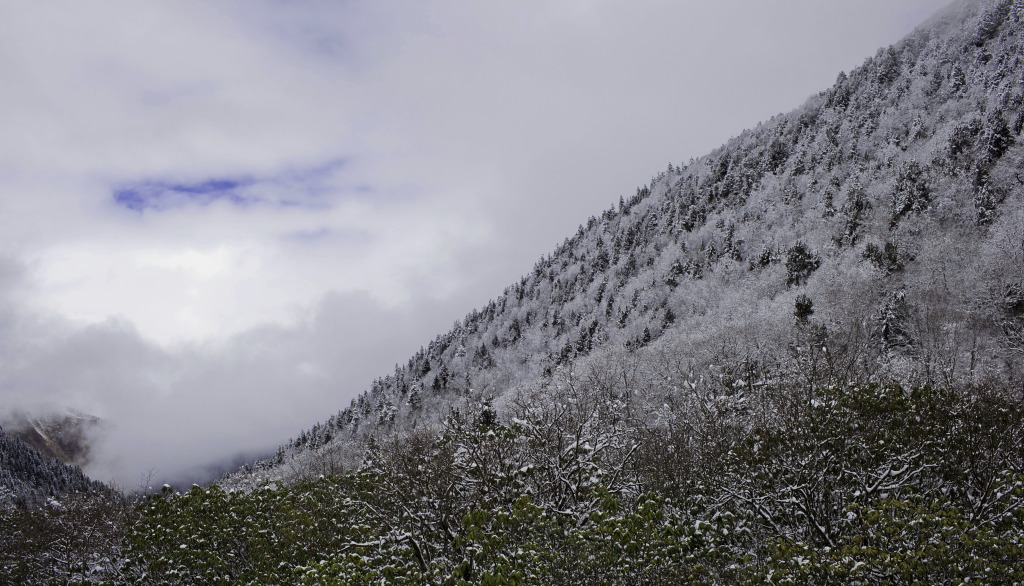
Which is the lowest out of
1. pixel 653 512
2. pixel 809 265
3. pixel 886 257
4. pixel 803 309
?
pixel 653 512

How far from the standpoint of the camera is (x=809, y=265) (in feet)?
221

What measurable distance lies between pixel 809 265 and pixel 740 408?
5382cm

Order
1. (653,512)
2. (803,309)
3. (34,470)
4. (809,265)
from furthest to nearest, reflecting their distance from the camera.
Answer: (34,470) < (809,265) < (803,309) < (653,512)

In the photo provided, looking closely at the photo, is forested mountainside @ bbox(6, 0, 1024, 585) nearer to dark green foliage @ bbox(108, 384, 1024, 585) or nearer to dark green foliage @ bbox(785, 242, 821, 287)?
dark green foliage @ bbox(108, 384, 1024, 585)

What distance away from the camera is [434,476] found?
43.0ft

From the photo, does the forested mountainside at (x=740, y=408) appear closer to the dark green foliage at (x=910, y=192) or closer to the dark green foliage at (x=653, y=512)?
the dark green foliage at (x=653, y=512)

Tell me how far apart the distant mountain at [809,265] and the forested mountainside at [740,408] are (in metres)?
0.45

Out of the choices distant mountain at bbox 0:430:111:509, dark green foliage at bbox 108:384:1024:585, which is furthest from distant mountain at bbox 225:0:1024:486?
distant mountain at bbox 0:430:111:509

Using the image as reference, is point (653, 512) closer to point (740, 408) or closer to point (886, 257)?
point (740, 408)

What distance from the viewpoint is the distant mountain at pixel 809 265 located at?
43875 millimetres

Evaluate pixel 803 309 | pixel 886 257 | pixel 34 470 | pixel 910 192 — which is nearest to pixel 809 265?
pixel 886 257

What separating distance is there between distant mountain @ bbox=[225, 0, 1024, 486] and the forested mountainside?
0.45 m

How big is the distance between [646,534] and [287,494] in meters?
→ 10.5

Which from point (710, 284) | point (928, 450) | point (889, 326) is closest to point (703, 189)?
point (710, 284)
